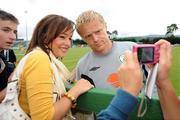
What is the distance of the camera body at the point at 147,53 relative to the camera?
1.40m

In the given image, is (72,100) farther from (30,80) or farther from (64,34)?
(64,34)

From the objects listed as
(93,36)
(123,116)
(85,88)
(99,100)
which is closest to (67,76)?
(85,88)

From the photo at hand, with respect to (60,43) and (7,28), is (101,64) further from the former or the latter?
(7,28)

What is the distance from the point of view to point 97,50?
3617 millimetres

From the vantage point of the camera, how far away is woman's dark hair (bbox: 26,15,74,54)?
7.86 ft

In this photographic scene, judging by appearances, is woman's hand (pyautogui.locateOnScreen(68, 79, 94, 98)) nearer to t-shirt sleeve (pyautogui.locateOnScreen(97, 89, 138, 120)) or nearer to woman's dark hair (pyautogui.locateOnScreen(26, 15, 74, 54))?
woman's dark hair (pyautogui.locateOnScreen(26, 15, 74, 54))

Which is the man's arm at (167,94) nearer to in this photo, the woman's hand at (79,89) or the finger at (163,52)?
the finger at (163,52)

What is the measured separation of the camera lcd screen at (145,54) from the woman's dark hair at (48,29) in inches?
41.8

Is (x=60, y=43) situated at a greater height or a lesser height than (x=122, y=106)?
greater

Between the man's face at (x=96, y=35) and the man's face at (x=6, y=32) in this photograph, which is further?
the man's face at (x=6, y=32)

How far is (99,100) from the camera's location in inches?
78.5


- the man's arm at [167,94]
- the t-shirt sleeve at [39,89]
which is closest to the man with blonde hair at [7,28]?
the t-shirt sleeve at [39,89]

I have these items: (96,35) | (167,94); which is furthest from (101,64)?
(167,94)

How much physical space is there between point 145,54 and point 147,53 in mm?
17
